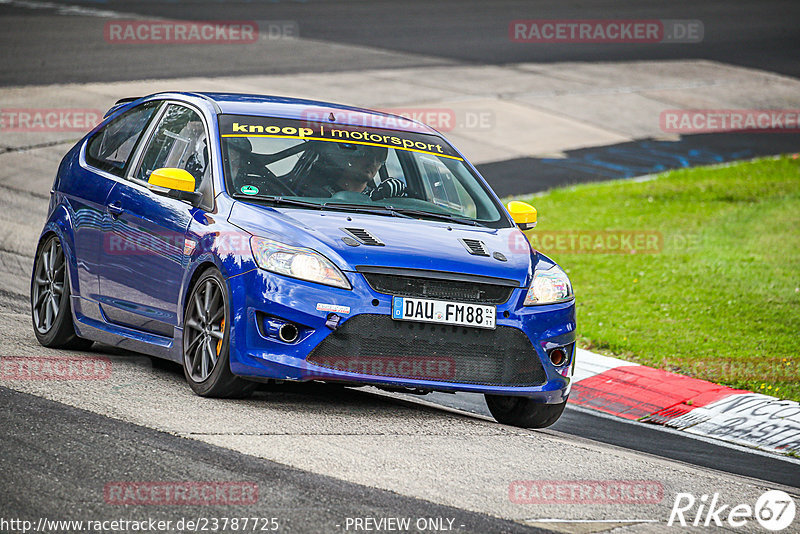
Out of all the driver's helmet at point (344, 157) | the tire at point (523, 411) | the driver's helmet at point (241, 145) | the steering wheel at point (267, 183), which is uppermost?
the driver's helmet at point (241, 145)

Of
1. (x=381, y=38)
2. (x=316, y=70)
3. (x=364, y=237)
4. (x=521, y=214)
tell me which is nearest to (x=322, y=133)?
(x=364, y=237)

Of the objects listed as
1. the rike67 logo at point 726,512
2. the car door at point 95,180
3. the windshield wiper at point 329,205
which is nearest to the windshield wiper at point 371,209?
the windshield wiper at point 329,205

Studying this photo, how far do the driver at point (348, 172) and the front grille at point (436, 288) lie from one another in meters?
0.98

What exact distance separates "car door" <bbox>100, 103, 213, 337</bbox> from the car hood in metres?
0.55

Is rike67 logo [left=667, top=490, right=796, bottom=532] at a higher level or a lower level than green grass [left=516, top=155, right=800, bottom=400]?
higher

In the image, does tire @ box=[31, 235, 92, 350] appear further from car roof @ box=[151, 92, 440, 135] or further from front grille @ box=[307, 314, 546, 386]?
front grille @ box=[307, 314, 546, 386]

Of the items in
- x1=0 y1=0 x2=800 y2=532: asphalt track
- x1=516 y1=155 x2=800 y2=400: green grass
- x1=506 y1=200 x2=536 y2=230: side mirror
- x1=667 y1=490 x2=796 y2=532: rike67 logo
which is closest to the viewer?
x1=0 y1=0 x2=800 y2=532: asphalt track

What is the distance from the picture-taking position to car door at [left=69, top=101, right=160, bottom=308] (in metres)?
8.12

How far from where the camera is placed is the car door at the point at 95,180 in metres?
8.12

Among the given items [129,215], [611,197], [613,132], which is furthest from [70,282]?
[613,132]

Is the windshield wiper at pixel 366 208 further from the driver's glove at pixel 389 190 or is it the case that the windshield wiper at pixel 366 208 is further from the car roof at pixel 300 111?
the car roof at pixel 300 111

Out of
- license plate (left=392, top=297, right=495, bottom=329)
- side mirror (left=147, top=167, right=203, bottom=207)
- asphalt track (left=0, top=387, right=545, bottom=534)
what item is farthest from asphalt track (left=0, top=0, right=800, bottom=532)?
side mirror (left=147, top=167, right=203, bottom=207)

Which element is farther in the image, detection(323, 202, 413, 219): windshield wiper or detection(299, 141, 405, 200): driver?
detection(299, 141, 405, 200): driver

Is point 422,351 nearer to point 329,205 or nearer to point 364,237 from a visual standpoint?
point 364,237
